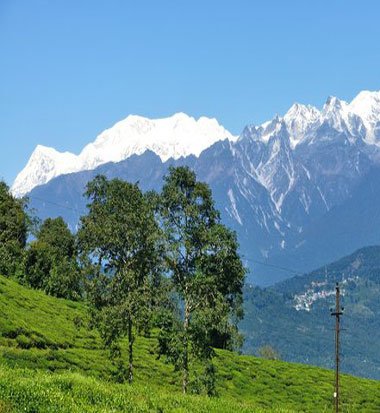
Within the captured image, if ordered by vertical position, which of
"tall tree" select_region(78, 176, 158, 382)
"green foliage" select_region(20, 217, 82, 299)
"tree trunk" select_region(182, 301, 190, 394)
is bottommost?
"tree trunk" select_region(182, 301, 190, 394)

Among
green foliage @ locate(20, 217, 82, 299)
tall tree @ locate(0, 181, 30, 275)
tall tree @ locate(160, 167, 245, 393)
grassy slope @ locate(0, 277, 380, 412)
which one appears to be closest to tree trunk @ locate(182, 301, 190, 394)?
tall tree @ locate(160, 167, 245, 393)

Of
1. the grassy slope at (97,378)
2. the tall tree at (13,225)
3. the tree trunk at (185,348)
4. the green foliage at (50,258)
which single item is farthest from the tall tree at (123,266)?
the tall tree at (13,225)

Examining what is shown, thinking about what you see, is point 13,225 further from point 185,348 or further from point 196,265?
point 185,348

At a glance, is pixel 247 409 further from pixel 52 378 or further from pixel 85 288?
pixel 85 288

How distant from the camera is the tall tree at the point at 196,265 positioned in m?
51.9

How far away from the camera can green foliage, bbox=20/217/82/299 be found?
364ft

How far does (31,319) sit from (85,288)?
19817mm

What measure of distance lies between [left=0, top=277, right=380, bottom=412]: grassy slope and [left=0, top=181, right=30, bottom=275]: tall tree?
28.9 meters

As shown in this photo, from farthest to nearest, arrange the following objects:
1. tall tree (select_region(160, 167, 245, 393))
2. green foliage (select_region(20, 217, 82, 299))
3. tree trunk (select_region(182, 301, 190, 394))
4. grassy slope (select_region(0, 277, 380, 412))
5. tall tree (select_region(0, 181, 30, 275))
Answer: tall tree (select_region(0, 181, 30, 275)), green foliage (select_region(20, 217, 82, 299)), tall tree (select_region(160, 167, 245, 393)), tree trunk (select_region(182, 301, 190, 394)), grassy slope (select_region(0, 277, 380, 412))

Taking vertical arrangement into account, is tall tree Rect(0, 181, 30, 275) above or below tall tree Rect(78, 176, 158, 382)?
above

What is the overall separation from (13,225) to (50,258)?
48.8ft

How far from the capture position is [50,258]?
403 ft

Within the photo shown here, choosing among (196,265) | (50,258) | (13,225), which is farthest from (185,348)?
(13,225)

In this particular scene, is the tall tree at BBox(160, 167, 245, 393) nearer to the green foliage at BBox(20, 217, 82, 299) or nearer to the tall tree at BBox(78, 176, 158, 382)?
the tall tree at BBox(78, 176, 158, 382)
